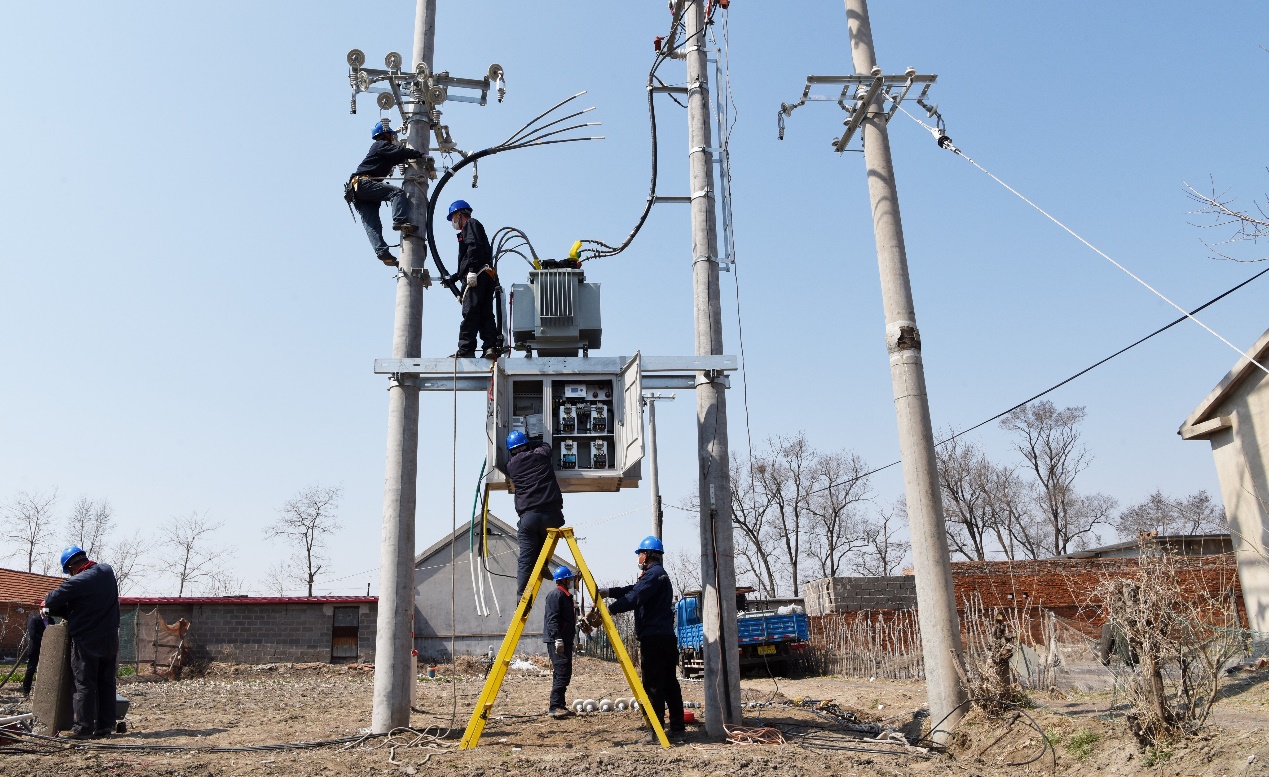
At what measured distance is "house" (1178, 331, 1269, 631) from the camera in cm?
1245

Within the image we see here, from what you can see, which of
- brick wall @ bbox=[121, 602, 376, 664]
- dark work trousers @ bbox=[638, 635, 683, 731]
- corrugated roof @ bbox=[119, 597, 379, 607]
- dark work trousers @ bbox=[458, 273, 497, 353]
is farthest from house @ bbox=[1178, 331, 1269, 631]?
brick wall @ bbox=[121, 602, 376, 664]

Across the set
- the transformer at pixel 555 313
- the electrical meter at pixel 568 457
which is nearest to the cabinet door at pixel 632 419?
the electrical meter at pixel 568 457

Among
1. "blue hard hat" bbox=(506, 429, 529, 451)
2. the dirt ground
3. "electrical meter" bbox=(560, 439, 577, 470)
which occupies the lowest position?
the dirt ground

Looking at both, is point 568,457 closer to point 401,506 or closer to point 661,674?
point 401,506

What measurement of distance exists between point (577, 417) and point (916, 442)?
10.6 feet

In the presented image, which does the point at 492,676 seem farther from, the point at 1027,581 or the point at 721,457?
the point at 1027,581

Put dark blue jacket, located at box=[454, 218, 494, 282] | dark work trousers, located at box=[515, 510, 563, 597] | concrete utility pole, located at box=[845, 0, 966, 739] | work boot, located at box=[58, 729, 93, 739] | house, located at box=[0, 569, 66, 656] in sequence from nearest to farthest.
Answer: dark work trousers, located at box=[515, 510, 563, 597], concrete utility pole, located at box=[845, 0, 966, 739], work boot, located at box=[58, 729, 93, 739], dark blue jacket, located at box=[454, 218, 494, 282], house, located at box=[0, 569, 66, 656]

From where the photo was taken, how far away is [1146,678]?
6.04 metres

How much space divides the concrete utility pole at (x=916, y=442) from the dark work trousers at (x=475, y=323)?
3.92m

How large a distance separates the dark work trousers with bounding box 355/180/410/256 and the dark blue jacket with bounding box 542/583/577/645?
14.1 ft

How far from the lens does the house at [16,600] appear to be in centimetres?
3155

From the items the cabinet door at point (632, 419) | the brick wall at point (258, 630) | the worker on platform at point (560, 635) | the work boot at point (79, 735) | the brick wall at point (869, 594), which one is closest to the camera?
the cabinet door at point (632, 419)

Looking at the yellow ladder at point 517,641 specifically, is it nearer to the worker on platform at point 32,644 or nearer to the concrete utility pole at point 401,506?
the concrete utility pole at point 401,506

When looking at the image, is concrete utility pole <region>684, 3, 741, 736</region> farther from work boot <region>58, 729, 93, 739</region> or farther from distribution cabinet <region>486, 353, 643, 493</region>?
work boot <region>58, 729, 93, 739</region>
